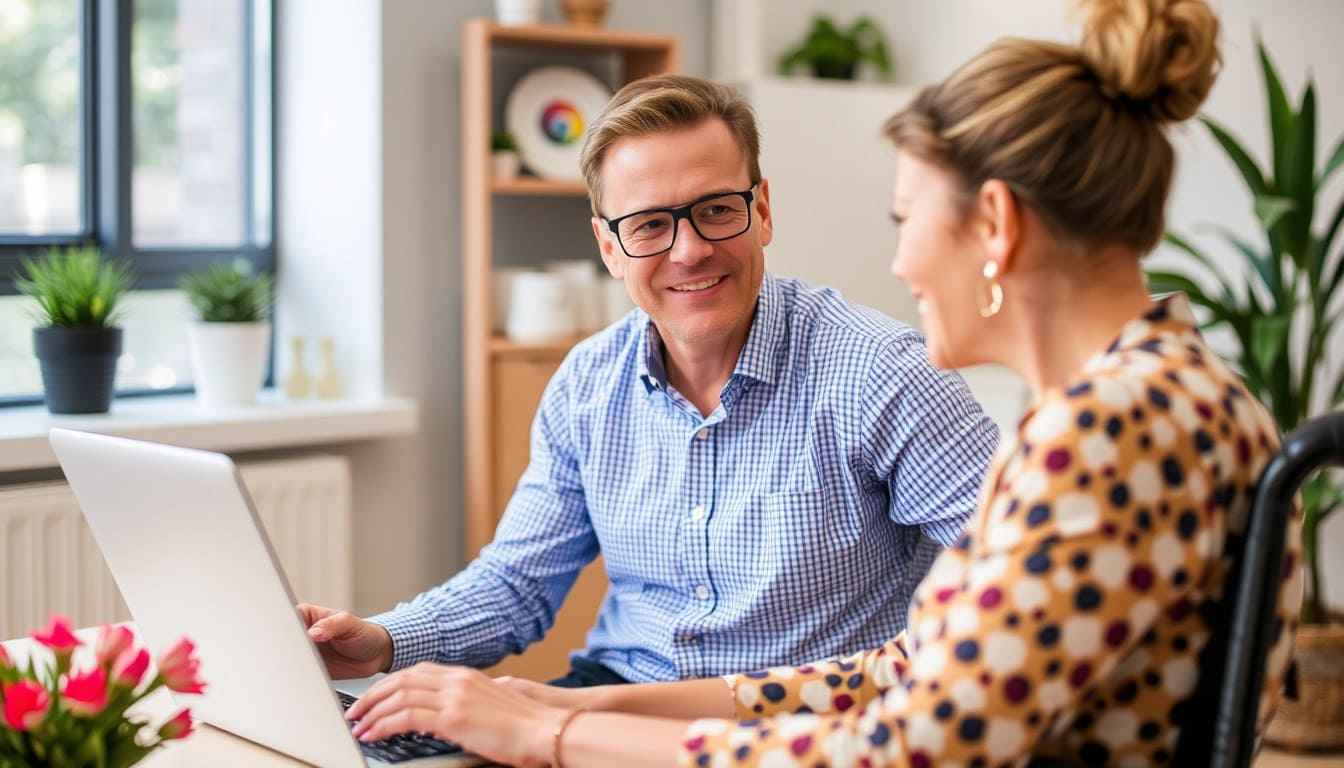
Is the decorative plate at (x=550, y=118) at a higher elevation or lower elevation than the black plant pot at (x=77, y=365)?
higher

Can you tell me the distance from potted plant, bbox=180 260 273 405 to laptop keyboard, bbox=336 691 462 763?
199 centimetres

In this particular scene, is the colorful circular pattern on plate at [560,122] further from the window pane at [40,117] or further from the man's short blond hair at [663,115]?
the man's short blond hair at [663,115]

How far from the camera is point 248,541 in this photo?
46.3 inches

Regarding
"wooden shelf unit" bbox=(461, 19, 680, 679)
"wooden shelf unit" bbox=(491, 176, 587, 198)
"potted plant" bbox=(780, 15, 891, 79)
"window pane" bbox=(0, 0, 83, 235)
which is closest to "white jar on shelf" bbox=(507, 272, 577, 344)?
"wooden shelf unit" bbox=(461, 19, 680, 679)

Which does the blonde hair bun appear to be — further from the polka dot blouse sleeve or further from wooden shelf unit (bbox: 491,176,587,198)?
wooden shelf unit (bbox: 491,176,587,198)

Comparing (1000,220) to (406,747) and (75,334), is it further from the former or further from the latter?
(75,334)

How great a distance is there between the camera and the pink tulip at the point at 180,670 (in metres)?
1.08

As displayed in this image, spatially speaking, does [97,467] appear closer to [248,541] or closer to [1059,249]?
[248,541]

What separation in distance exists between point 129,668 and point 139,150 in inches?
103

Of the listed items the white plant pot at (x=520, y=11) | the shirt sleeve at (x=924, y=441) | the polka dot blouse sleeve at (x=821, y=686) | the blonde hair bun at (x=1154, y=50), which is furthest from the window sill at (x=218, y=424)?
the blonde hair bun at (x=1154, y=50)

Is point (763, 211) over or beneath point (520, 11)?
beneath

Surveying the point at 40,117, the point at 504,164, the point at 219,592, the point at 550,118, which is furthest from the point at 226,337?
the point at 219,592

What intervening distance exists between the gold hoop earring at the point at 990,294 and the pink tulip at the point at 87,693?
0.71 m

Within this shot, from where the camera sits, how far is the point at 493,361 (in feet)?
11.3
